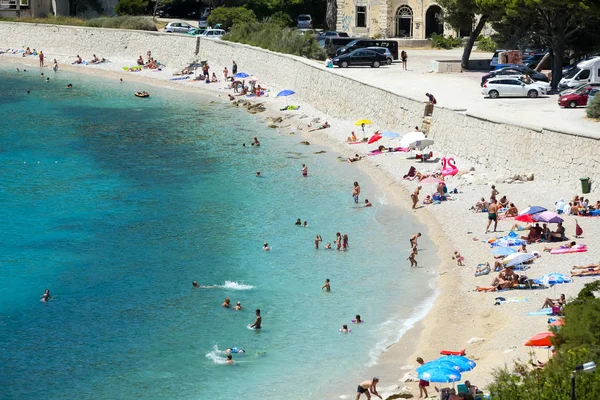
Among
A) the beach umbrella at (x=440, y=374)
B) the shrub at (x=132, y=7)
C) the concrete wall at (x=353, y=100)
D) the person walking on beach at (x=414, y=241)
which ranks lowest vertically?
the beach umbrella at (x=440, y=374)

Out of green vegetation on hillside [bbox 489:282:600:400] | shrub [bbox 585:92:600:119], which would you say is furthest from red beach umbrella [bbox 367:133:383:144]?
green vegetation on hillside [bbox 489:282:600:400]

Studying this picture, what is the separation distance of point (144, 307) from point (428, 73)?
3919cm

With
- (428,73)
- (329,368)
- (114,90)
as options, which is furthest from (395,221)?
(114,90)

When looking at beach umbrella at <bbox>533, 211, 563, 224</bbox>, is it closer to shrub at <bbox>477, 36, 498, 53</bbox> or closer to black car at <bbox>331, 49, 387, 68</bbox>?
black car at <bbox>331, 49, 387, 68</bbox>

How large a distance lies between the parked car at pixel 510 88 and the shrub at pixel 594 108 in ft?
27.7

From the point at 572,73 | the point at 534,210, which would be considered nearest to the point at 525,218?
the point at 534,210

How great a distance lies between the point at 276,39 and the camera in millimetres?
77438

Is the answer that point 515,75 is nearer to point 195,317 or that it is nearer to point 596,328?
point 195,317

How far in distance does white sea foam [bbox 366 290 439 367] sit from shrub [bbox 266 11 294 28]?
2314 inches

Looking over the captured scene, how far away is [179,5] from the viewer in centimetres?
10262

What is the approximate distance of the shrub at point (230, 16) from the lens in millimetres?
89062

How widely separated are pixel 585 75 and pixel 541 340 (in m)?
33.8

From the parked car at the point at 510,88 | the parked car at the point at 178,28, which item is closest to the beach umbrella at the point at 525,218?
the parked car at the point at 510,88

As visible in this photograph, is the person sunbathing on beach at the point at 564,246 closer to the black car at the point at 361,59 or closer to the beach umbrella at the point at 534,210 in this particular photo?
the beach umbrella at the point at 534,210
